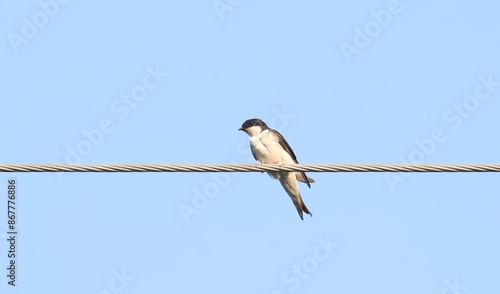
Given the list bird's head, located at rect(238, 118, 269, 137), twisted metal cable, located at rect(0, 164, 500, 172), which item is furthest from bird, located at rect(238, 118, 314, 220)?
twisted metal cable, located at rect(0, 164, 500, 172)

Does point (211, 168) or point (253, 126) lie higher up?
point (253, 126)

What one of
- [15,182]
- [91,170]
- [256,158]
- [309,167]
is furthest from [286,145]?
[91,170]

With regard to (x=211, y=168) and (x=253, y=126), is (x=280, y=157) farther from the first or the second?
(x=211, y=168)

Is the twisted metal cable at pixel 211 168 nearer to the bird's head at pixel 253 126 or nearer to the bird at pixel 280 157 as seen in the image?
the bird at pixel 280 157

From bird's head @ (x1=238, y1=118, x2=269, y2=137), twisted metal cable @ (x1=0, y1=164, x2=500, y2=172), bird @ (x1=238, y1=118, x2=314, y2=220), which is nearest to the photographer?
twisted metal cable @ (x1=0, y1=164, x2=500, y2=172)

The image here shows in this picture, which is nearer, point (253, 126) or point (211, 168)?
point (211, 168)

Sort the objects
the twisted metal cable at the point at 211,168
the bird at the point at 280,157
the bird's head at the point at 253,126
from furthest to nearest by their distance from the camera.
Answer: the bird's head at the point at 253,126
the bird at the point at 280,157
the twisted metal cable at the point at 211,168

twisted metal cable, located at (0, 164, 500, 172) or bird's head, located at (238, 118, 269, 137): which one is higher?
bird's head, located at (238, 118, 269, 137)

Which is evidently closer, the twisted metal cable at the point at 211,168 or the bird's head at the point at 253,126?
the twisted metal cable at the point at 211,168

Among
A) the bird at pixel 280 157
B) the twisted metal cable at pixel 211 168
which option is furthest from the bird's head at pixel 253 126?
the twisted metal cable at pixel 211 168

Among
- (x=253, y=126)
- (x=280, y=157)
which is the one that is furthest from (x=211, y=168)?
(x=253, y=126)

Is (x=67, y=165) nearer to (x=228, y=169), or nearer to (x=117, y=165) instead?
(x=117, y=165)

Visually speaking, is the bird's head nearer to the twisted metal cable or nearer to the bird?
the bird

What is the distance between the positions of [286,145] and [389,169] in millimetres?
3905
